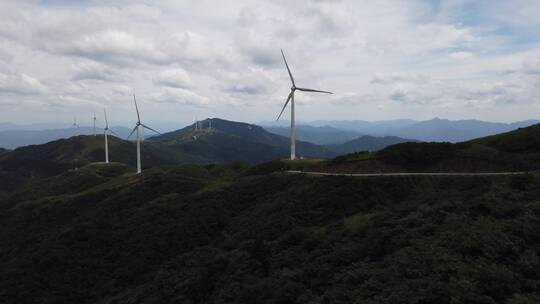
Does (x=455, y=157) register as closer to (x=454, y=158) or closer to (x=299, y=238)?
(x=454, y=158)

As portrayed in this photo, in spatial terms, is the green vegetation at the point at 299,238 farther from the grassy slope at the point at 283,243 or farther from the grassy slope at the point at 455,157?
the grassy slope at the point at 455,157

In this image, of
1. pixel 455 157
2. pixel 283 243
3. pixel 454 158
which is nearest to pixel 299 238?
pixel 283 243

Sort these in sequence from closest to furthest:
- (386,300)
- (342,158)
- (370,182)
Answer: (386,300) → (370,182) → (342,158)

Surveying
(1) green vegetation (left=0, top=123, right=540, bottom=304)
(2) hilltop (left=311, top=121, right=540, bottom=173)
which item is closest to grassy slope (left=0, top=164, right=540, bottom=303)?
(1) green vegetation (left=0, top=123, right=540, bottom=304)

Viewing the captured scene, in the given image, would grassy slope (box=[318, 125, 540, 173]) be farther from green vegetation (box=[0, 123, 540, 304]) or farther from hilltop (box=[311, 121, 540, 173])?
green vegetation (box=[0, 123, 540, 304])

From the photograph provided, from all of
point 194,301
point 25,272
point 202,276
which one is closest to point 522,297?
point 194,301

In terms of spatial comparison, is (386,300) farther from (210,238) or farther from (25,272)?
(25,272)

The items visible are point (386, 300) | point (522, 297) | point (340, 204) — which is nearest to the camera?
point (522, 297)

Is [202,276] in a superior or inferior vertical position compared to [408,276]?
inferior
